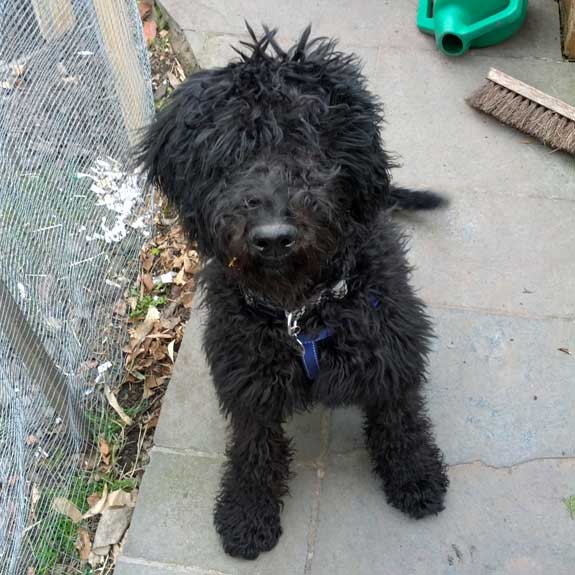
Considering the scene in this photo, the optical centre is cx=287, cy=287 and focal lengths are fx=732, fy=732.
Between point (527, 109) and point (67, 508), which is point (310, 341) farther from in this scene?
point (527, 109)

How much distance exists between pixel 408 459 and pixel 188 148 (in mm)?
1394

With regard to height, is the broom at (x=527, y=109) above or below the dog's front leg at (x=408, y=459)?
above

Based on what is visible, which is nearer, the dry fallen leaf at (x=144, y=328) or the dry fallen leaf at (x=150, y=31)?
the dry fallen leaf at (x=144, y=328)

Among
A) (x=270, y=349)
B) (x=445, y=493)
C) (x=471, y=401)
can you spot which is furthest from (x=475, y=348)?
(x=270, y=349)

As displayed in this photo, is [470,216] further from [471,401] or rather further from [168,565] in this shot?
[168,565]

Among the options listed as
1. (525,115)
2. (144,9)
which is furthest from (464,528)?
(144,9)

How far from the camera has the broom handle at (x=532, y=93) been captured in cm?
368

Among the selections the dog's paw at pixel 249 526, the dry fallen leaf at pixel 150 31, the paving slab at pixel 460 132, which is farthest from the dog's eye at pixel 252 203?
the dry fallen leaf at pixel 150 31

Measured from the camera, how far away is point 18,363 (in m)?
2.63

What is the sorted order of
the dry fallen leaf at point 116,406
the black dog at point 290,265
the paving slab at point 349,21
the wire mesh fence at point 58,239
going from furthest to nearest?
1. the paving slab at point 349,21
2. the dry fallen leaf at point 116,406
3. the wire mesh fence at point 58,239
4. the black dog at point 290,265

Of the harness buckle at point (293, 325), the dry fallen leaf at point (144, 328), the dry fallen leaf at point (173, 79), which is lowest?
the dry fallen leaf at point (144, 328)

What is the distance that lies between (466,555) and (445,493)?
0.75ft

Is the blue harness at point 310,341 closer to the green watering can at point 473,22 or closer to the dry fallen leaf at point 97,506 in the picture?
the dry fallen leaf at point 97,506

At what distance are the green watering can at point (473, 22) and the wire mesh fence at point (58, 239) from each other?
5.55ft
